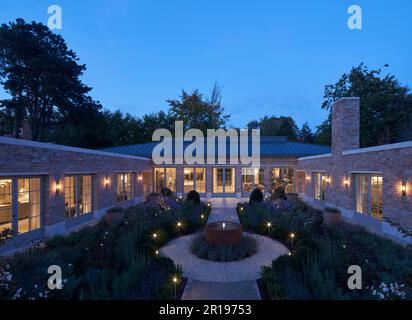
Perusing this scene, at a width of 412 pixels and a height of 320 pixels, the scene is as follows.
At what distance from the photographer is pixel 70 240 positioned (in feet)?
28.1

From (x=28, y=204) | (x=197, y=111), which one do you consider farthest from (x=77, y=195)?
(x=197, y=111)

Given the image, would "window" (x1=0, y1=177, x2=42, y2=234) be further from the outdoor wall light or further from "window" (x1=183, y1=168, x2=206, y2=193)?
the outdoor wall light

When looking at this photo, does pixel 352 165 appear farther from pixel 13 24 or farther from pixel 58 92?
pixel 13 24

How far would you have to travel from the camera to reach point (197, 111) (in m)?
37.3

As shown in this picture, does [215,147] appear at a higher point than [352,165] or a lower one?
higher

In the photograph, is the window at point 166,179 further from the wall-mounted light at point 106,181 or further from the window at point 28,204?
the window at point 28,204

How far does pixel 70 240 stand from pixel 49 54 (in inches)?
971

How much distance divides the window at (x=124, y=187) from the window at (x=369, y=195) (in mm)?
14139

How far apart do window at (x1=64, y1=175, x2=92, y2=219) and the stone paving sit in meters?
5.49

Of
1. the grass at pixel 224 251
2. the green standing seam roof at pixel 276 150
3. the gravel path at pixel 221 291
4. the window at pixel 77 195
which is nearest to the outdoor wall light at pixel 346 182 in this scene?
the grass at pixel 224 251

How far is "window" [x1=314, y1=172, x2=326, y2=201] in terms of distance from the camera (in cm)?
1697

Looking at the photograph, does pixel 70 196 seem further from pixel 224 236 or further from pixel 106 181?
pixel 224 236

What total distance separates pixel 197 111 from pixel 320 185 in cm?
2374

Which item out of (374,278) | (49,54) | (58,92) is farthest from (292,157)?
(49,54)
